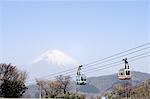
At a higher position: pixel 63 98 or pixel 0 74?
pixel 0 74

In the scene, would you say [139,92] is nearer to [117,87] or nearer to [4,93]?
[117,87]

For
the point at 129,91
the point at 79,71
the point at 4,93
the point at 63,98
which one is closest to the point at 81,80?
the point at 79,71

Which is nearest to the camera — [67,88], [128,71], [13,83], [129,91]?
[128,71]

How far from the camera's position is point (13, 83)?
63.2 m

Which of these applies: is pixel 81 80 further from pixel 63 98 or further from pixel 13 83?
pixel 13 83

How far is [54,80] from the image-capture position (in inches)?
2901

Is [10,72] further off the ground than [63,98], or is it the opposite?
[10,72]

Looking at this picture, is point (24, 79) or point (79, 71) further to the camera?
point (24, 79)

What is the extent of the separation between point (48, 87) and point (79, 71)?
42230mm

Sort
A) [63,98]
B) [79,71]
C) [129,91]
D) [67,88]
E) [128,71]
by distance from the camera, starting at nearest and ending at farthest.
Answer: [128,71] < [79,71] < [63,98] < [67,88] < [129,91]

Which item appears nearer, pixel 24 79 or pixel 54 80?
pixel 24 79

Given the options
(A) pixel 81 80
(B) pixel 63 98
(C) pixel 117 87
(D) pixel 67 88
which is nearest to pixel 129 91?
(C) pixel 117 87

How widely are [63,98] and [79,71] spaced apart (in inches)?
1126

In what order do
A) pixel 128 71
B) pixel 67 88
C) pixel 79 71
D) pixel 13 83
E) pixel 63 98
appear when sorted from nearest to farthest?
pixel 128 71
pixel 79 71
pixel 63 98
pixel 13 83
pixel 67 88
